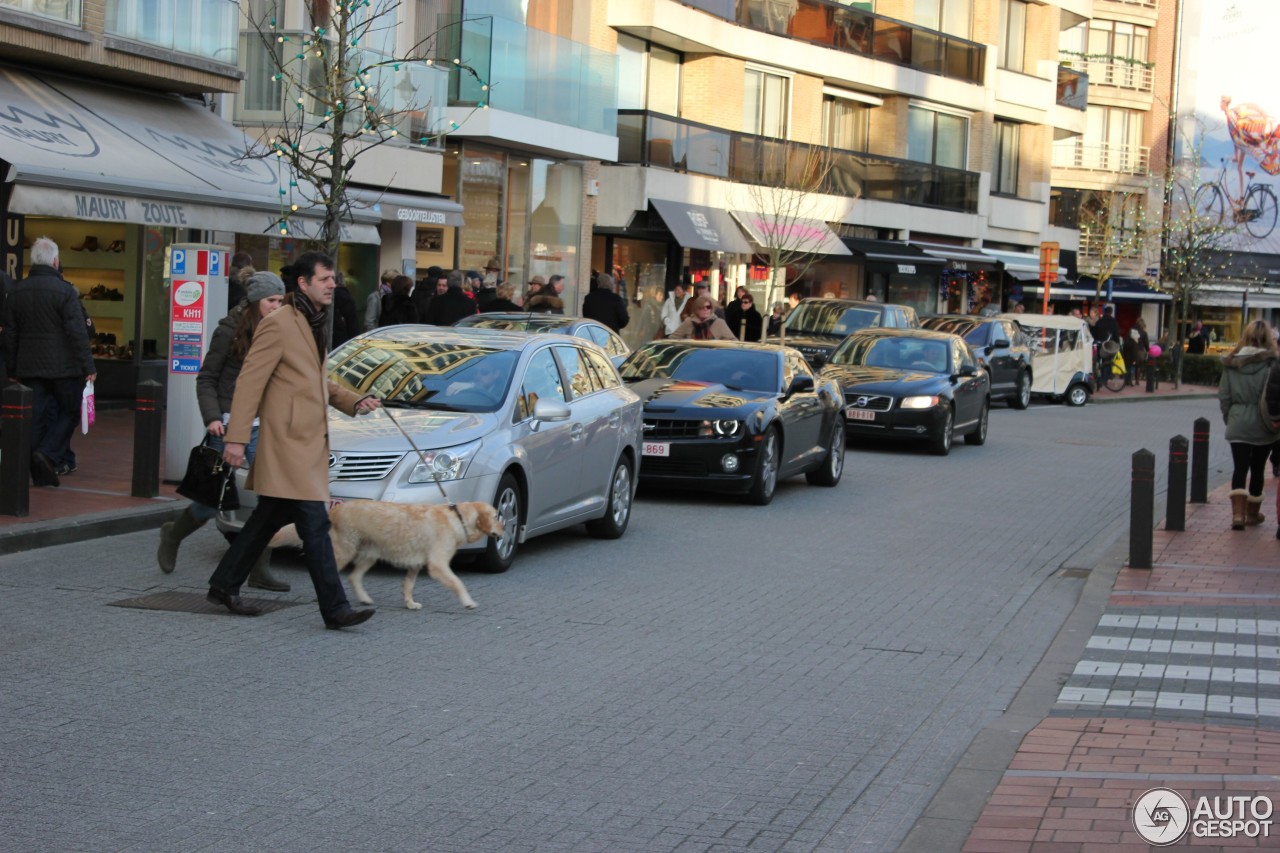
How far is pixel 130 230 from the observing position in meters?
21.1

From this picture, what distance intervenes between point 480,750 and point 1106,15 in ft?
216

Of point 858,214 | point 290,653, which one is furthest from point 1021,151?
point 290,653

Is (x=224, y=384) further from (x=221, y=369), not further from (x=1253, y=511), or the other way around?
(x=1253, y=511)

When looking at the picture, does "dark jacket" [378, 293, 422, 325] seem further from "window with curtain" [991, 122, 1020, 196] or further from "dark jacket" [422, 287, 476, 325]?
"window with curtain" [991, 122, 1020, 196]

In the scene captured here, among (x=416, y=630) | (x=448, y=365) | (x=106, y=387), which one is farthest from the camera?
(x=106, y=387)

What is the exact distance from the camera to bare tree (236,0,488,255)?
16.9 m

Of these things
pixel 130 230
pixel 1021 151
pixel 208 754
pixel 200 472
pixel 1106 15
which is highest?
pixel 1106 15

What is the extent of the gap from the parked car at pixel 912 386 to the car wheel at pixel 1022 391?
977 cm

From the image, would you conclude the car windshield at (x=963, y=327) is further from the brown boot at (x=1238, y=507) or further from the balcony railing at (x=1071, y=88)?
the balcony railing at (x=1071, y=88)

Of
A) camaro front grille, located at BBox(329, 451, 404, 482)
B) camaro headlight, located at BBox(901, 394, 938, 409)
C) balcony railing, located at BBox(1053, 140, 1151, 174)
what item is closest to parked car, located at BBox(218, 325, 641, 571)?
camaro front grille, located at BBox(329, 451, 404, 482)

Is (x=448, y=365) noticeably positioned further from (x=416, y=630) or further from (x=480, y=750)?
(x=480, y=750)

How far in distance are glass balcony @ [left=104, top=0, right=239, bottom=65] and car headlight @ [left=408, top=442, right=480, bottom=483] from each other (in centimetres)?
1105

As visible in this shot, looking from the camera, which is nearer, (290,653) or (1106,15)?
(290,653)

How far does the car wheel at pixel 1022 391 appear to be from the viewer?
111ft
